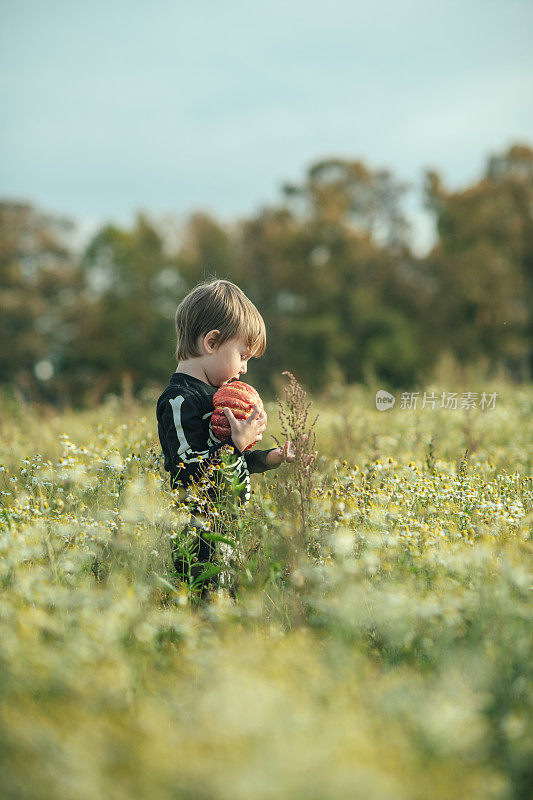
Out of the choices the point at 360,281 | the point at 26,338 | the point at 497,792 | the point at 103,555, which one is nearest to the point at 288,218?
the point at 360,281

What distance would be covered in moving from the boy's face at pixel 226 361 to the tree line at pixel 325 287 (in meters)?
18.1

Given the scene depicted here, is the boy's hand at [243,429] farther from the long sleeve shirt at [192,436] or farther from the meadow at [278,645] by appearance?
the meadow at [278,645]

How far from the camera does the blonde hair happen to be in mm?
3324

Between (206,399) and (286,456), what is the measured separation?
0.56m

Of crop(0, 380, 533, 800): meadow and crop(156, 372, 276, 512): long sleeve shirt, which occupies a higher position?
crop(156, 372, 276, 512): long sleeve shirt

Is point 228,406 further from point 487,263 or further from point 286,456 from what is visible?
point 487,263

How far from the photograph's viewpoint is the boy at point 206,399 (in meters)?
3.16

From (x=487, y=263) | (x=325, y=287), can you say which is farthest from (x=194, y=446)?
(x=487, y=263)

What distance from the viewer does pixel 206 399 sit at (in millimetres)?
3311

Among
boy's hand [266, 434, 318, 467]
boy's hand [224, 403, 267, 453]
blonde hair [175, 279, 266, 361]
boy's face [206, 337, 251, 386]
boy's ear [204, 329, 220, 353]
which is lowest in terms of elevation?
boy's hand [266, 434, 318, 467]

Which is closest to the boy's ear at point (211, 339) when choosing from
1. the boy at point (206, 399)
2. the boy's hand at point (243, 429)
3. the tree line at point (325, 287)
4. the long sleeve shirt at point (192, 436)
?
the boy at point (206, 399)

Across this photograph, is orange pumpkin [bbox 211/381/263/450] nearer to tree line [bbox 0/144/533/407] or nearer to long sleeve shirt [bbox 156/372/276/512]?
long sleeve shirt [bbox 156/372/276/512]

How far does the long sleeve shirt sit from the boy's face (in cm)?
9

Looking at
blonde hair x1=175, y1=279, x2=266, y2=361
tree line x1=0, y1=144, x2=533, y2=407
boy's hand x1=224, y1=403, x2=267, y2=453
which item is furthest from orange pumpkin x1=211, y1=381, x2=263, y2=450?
tree line x1=0, y1=144, x2=533, y2=407
